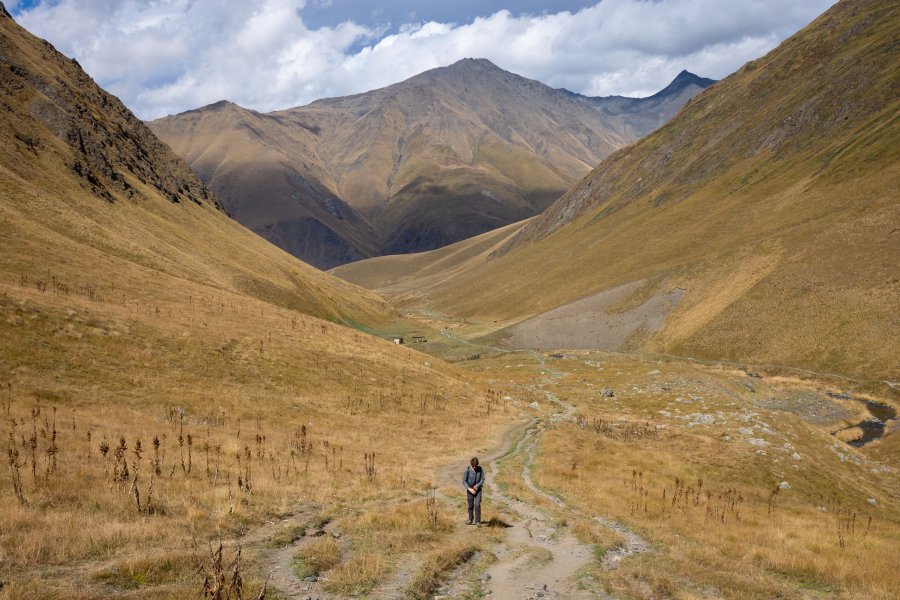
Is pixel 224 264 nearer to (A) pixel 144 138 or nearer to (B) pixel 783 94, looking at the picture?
(A) pixel 144 138

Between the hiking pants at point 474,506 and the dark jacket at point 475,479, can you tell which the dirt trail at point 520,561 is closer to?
the hiking pants at point 474,506

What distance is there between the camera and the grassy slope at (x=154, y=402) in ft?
40.0

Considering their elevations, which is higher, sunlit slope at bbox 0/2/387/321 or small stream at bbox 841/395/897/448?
sunlit slope at bbox 0/2/387/321

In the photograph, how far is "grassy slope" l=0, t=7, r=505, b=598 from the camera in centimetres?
1219

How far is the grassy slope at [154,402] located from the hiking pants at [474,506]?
12.8ft

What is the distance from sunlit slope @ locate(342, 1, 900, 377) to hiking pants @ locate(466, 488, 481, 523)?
61.7 m

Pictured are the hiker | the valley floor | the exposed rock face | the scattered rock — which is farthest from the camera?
the exposed rock face

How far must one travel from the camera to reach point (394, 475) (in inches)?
922

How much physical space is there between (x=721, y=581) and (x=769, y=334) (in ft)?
235

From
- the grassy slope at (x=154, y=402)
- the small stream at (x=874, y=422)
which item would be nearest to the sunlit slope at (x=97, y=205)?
the grassy slope at (x=154, y=402)

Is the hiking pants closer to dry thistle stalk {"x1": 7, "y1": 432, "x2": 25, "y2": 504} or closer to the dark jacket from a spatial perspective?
the dark jacket

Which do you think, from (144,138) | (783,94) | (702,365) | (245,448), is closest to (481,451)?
(245,448)

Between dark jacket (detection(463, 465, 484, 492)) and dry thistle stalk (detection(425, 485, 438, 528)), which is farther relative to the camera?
dark jacket (detection(463, 465, 484, 492))

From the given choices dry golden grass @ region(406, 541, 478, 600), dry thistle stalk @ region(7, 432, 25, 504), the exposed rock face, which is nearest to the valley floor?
dry golden grass @ region(406, 541, 478, 600)
